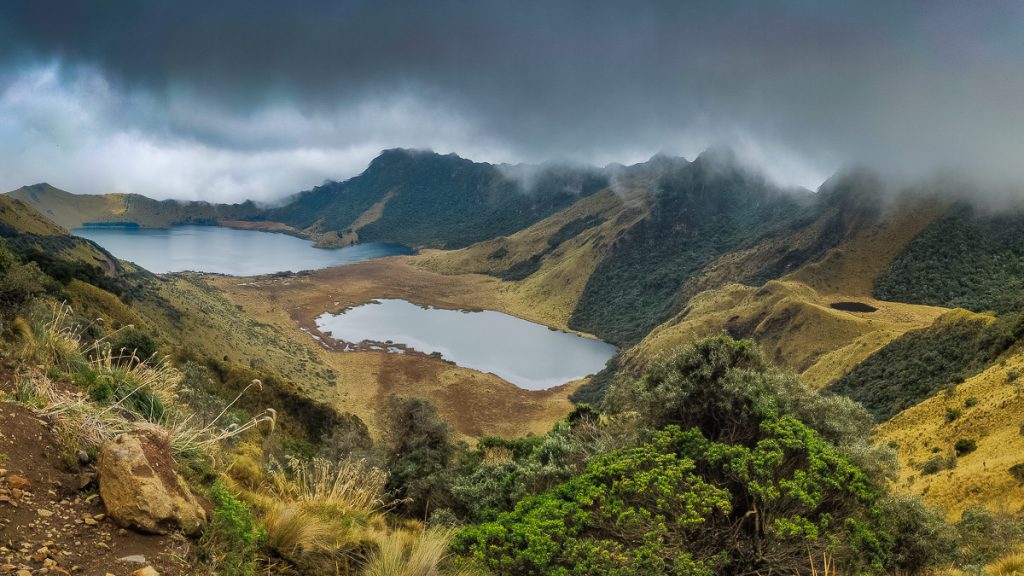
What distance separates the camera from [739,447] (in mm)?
6305

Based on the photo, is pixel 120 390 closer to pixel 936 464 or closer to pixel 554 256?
pixel 936 464

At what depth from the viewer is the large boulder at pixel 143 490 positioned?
2836 millimetres

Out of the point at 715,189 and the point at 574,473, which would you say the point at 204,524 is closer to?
the point at 574,473

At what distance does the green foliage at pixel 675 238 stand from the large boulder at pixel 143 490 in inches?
2994

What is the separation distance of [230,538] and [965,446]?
73.2ft

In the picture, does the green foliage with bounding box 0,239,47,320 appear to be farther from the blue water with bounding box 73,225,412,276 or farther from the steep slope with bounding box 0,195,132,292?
the blue water with bounding box 73,225,412,276

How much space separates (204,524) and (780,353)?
4897 cm

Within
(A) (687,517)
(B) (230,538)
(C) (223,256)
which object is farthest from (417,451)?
(C) (223,256)

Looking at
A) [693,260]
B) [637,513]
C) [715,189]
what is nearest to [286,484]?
[637,513]

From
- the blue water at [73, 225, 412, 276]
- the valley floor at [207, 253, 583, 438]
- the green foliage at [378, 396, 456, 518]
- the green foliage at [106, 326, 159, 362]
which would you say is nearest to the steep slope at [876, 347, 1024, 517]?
the green foliage at [378, 396, 456, 518]

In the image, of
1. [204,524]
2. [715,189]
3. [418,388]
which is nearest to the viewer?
[204,524]

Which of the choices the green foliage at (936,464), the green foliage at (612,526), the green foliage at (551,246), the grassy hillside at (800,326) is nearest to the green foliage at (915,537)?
the green foliage at (612,526)

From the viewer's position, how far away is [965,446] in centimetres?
1659

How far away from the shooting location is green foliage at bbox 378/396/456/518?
494 inches
